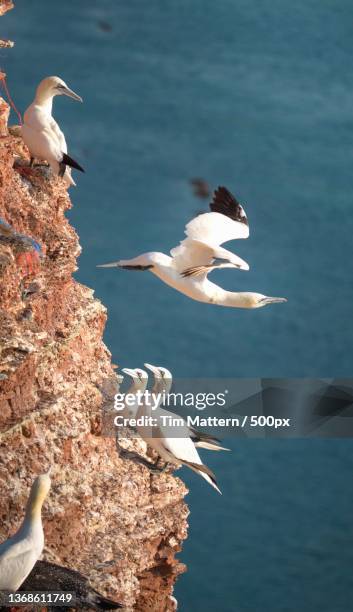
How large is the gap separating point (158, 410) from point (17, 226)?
77.7 inches

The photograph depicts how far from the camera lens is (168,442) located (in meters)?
13.6

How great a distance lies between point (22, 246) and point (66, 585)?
2.50 metres

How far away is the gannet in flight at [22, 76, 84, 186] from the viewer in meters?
13.7

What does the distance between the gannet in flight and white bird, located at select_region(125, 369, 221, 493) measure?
211 cm

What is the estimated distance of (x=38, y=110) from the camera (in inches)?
541

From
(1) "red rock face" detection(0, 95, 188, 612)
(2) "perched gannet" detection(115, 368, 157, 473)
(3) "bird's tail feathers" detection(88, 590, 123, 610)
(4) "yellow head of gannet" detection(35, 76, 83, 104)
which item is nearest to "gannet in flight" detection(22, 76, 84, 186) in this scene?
(4) "yellow head of gannet" detection(35, 76, 83, 104)

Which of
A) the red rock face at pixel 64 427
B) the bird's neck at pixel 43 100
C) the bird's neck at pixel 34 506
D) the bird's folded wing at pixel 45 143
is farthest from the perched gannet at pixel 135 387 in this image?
the bird's neck at pixel 34 506

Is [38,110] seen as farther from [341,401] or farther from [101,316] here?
[341,401]

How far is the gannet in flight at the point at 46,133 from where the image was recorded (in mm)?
13656

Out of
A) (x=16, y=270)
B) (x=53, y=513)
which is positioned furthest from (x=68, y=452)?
(x=16, y=270)

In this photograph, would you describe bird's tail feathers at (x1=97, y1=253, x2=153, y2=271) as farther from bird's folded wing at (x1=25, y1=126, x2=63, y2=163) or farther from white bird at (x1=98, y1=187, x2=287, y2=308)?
bird's folded wing at (x1=25, y1=126, x2=63, y2=163)

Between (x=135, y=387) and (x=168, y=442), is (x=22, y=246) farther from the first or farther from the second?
(x=168, y=442)

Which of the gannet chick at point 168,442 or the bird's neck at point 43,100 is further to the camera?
the bird's neck at point 43,100

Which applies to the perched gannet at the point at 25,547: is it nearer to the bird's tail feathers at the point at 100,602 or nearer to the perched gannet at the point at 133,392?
the bird's tail feathers at the point at 100,602
